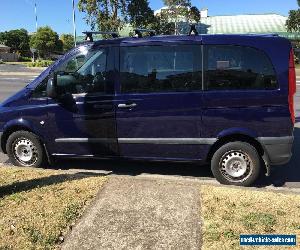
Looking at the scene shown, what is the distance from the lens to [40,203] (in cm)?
495

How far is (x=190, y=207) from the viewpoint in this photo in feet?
16.0

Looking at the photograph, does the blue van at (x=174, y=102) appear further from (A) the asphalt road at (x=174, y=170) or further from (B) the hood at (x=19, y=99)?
(A) the asphalt road at (x=174, y=170)

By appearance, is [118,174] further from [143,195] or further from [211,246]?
[211,246]

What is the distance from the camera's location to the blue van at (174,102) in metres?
5.54

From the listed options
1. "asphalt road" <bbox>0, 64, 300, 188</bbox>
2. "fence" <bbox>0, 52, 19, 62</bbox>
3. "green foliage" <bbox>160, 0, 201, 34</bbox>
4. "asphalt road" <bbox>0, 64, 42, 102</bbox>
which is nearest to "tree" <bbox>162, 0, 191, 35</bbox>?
"green foliage" <bbox>160, 0, 201, 34</bbox>

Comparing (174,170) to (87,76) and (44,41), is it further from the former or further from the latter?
(44,41)

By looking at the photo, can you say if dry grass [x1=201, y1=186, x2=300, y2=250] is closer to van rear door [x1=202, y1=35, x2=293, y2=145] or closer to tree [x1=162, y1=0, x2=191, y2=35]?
van rear door [x1=202, y1=35, x2=293, y2=145]

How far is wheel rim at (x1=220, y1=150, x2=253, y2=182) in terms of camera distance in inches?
226

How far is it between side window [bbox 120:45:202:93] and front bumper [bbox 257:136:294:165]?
3.65ft

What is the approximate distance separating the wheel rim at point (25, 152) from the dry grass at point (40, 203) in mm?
Result: 256

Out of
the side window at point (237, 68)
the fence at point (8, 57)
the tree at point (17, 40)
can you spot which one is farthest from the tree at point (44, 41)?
the side window at point (237, 68)

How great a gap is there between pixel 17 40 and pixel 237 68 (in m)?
99.1

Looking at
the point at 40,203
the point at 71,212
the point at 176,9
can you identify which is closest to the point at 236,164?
the point at 71,212

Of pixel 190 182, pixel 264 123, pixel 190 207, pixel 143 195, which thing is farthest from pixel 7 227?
pixel 264 123
